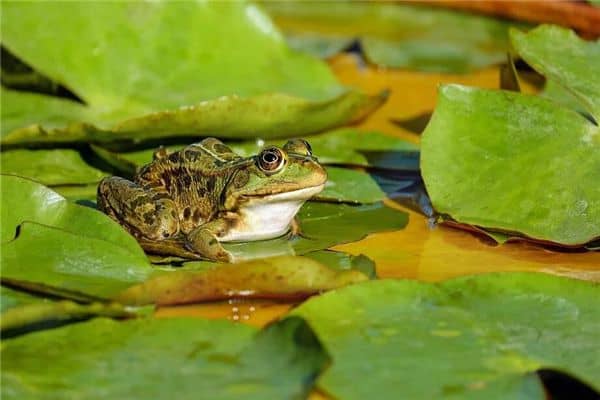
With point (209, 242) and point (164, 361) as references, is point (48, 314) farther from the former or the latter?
point (209, 242)

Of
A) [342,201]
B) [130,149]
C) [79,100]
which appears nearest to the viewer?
[342,201]

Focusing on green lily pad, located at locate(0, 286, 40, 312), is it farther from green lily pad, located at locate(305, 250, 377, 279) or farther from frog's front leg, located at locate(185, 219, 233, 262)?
green lily pad, located at locate(305, 250, 377, 279)

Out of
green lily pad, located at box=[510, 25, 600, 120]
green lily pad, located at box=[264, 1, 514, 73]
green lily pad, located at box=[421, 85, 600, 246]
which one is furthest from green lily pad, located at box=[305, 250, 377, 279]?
green lily pad, located at box=[264, 1, 514, 73]

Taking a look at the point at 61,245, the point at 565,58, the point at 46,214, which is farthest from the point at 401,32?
the point at 61,245

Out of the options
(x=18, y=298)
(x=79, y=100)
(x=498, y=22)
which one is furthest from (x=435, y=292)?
(x=498, y=22)

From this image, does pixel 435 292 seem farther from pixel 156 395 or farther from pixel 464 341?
pixel 156 395

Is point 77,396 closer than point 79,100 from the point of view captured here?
Yes

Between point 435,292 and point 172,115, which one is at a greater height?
point 172,115

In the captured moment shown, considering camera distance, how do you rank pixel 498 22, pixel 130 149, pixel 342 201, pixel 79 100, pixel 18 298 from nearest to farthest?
pixel 18 298 → pixel 342 201 → pixel 130 149 → pixel 79 100 → pixel 498 22
